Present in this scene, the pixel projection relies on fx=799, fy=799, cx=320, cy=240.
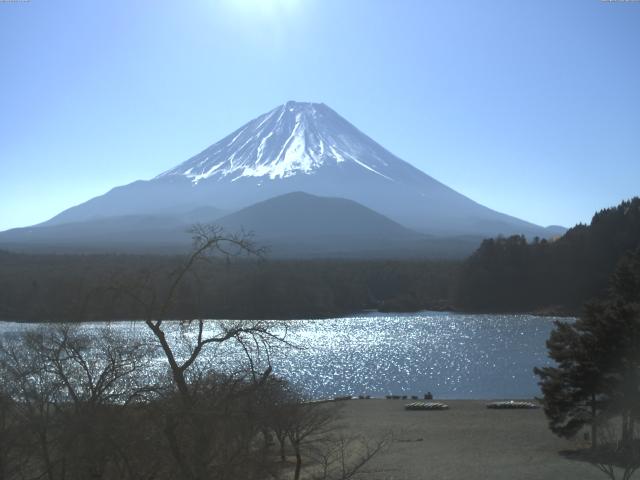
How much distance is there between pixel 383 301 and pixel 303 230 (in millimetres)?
57630

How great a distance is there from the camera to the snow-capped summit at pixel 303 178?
131000mm

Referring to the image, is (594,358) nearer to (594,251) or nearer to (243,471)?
(243,471)

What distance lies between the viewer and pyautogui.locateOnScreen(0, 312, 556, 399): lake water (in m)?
22.6

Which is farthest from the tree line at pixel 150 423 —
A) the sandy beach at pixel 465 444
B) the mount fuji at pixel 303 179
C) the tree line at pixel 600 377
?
the mount fuji at pixel 303 179

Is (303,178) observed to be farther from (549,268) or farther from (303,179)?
(549,268)

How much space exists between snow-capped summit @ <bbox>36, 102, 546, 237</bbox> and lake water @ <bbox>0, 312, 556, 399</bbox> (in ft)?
292

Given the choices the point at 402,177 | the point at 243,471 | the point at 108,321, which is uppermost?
the point at 402,177

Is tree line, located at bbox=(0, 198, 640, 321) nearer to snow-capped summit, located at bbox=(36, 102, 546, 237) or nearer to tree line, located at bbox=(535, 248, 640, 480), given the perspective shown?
tree line, located at bbox=(535, 248, 640, 480)

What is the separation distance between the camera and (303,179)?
13662 cm

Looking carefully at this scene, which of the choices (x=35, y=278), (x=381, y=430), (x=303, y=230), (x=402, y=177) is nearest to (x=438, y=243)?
(x=303, y=230)

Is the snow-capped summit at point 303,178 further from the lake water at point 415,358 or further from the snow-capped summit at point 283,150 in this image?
the lake water at point 415,358

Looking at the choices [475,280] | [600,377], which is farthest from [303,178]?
[600,377]

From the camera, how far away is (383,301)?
53.5m

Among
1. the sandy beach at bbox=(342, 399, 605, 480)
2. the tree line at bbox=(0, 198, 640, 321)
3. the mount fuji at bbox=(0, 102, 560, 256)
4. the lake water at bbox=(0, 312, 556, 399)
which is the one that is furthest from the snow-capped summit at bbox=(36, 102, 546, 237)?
the sandy beach at bbox=(342, 399, 605, 480)
